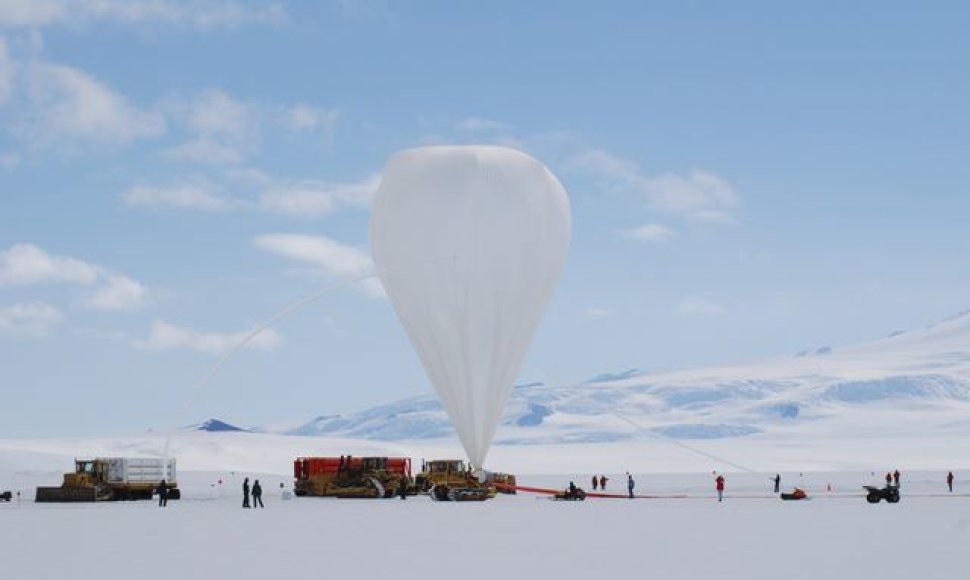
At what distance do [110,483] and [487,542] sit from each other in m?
40.0

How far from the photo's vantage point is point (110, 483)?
72.4 meters

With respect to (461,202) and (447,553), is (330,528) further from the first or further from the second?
(461,202)

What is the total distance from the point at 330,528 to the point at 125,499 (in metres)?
Result: 31.4

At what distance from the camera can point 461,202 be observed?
64.8 metres

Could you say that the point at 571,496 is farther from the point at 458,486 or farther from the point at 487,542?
the point at 487,542

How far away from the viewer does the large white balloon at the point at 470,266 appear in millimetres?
63594

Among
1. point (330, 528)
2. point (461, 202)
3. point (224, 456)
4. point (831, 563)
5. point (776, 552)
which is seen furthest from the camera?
point (224, 456)

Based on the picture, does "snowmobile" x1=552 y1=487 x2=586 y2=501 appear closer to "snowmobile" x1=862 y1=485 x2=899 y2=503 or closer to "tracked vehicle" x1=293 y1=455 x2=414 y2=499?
"tracked vehicle" x1=293 y1=455 x2=414 y2=499

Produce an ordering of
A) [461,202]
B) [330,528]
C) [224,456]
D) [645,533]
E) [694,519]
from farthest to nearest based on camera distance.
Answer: [224,456], [461,202], [694,519], [330,528], [645,533]

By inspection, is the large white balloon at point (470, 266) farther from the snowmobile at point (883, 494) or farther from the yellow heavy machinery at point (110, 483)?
the snowmobile at point (883, 494)

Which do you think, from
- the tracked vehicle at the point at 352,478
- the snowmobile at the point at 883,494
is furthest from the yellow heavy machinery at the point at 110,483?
the snowmobile at the point at 883,494

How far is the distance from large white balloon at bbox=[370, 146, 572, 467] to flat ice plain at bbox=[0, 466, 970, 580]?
5826 millimetres

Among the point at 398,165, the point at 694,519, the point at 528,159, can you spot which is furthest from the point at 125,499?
the point at 694,519

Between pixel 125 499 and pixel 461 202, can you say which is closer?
pixel 461 202
